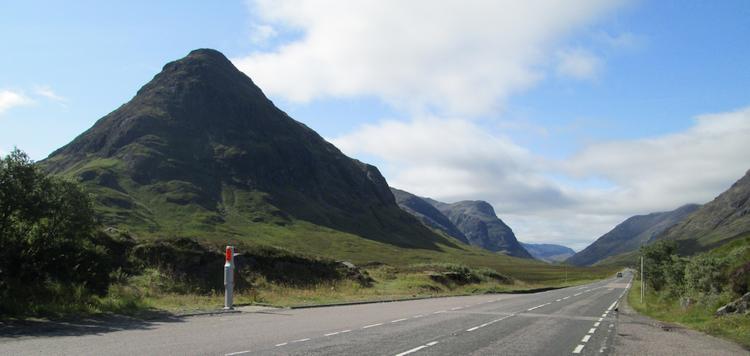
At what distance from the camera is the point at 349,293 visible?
38938 millimetres

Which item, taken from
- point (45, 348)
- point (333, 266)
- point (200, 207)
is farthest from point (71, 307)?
point (200, 207)

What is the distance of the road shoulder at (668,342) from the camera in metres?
16.0

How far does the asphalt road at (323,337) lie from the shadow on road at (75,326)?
Result: 0.20 feet

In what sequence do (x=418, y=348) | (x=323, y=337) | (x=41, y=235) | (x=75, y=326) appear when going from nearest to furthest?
(x=418, y=348) → (x=323, y=337) → (x=75, y=326) → (x=41, y=235)

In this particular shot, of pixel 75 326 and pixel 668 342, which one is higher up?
pixel 75 326

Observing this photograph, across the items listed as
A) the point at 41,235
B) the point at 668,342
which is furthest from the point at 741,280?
the point at 41,235

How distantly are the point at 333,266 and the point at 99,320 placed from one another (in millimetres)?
32394

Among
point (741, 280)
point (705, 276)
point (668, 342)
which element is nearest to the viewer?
point (668, 342)

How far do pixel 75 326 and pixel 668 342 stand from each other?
18.9 metres

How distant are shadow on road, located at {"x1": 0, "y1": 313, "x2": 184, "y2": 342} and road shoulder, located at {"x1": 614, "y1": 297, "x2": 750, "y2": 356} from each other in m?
14.8

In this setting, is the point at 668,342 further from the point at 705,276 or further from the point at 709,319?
the point at 705,276

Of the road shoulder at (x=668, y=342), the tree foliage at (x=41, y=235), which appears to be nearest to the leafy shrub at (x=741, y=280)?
the road shoulder at (x=668, y=342)

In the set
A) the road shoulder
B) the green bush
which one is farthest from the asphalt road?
the green bush

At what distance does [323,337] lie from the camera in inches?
640
